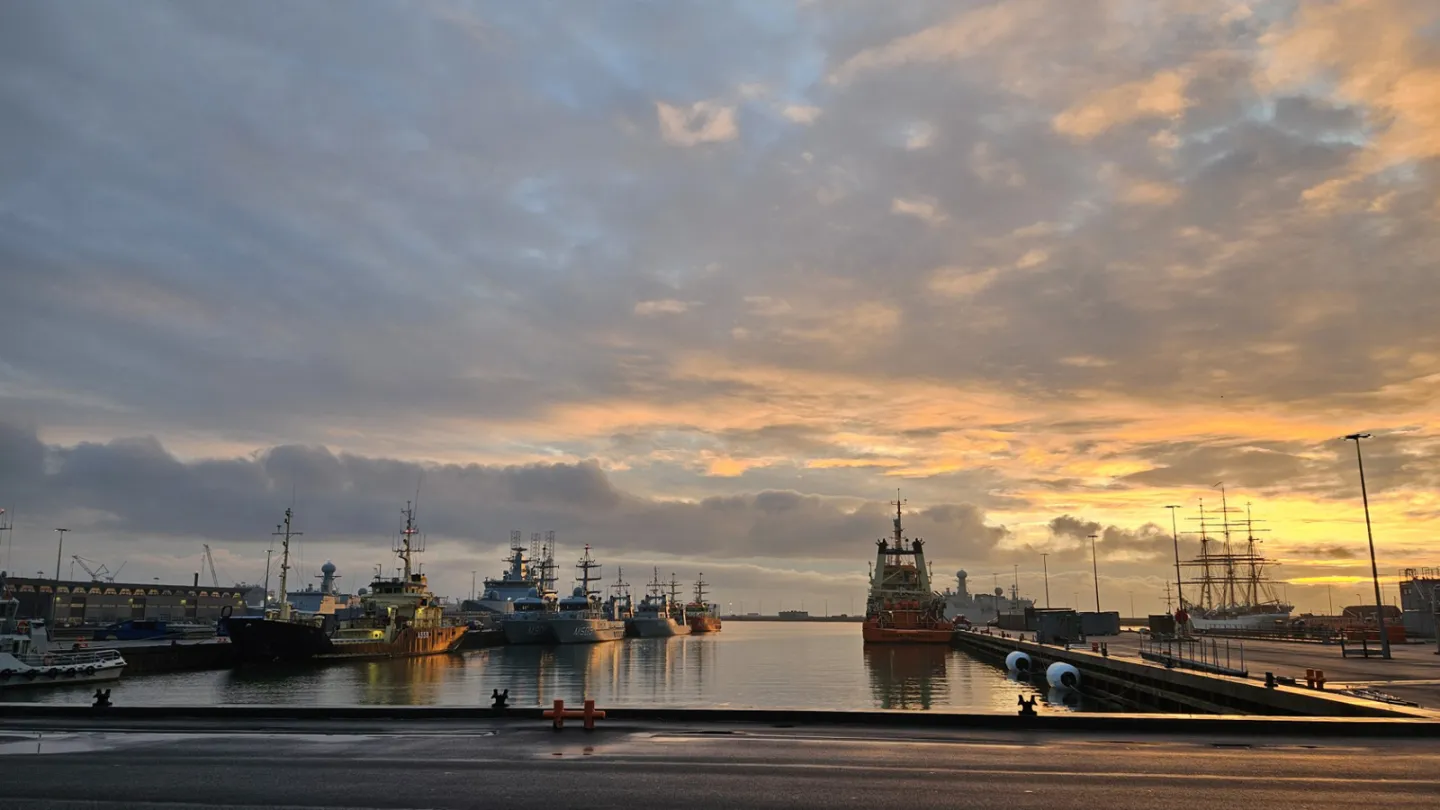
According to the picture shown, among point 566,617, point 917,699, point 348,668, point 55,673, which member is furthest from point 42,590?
point 917,699

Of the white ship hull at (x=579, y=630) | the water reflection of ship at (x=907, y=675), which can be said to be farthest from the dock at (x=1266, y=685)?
the white ship hull at (x=579, y=630)

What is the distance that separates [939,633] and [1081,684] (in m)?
58.4

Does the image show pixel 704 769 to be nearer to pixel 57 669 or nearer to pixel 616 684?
pixel 616 684

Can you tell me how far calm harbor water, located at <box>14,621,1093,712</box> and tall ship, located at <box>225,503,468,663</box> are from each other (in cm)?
291

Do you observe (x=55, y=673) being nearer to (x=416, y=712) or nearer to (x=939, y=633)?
(x=416, y=712)

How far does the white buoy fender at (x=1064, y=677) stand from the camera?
2066 inches

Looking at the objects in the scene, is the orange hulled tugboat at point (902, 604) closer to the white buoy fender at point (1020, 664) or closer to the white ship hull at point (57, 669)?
the white buoy fender at point (1020, 664)

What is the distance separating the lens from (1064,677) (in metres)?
52.9

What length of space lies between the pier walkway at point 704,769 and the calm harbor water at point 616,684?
15310 mm

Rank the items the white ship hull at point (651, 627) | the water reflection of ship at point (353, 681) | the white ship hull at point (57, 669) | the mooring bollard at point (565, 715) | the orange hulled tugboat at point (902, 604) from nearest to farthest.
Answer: the mooring bollard at point (565, 715), the water reflection of ship at point (353, 681), the white ship hull at point (57, 669), the orange hulled tugboat at point (902, 604), the white ship hull at point (651, 627)

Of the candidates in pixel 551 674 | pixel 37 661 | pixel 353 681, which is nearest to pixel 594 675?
pixel 551 674

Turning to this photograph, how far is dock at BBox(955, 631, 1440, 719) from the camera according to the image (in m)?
22.9

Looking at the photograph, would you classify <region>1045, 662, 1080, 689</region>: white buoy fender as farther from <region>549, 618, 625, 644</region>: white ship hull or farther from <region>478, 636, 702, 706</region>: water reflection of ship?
<region>549, 618, 625, 644</region>: white ship hull

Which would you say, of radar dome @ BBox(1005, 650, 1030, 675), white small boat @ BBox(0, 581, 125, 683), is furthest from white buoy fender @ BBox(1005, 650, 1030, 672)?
white small boat @ BBox(0, 581, 125, 683)
